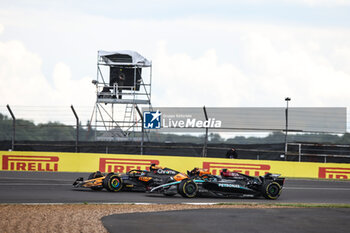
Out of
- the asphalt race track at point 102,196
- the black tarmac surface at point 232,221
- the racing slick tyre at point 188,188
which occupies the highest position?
the racing slick tyre at point 188,188

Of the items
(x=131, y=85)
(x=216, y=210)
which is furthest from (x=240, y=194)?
(x=131, y=85)

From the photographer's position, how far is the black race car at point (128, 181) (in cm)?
1549

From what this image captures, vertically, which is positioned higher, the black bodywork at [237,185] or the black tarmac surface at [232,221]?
the black bodywork at [237,185]

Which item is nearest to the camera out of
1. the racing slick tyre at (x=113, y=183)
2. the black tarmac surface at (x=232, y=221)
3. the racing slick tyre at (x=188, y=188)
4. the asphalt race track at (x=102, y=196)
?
the black tarmac surface at (x=232, y=221)

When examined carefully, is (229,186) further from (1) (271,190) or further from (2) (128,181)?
(2) (128,181)

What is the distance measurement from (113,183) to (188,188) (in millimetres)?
2509

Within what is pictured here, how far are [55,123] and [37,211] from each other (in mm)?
17216

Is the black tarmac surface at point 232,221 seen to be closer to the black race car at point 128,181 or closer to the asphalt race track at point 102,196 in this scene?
the asphalt race track at point 102,196

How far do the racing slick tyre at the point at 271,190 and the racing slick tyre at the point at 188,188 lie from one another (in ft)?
6.51

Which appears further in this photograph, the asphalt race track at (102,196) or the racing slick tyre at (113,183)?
the racing slick tyre at (113,183)

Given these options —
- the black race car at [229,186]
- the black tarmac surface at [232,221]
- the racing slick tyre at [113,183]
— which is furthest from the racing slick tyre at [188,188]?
the black tarmac surface at [232,221]

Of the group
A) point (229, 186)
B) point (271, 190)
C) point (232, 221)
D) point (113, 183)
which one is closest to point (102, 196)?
point (113, 183)

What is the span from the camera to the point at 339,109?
23.8m

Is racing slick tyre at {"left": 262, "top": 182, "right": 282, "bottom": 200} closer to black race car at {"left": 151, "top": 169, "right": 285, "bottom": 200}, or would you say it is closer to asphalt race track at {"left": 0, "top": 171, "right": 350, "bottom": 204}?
black race car at {"left": 151, "top": 169, "right": 285, "bottom": 200}
